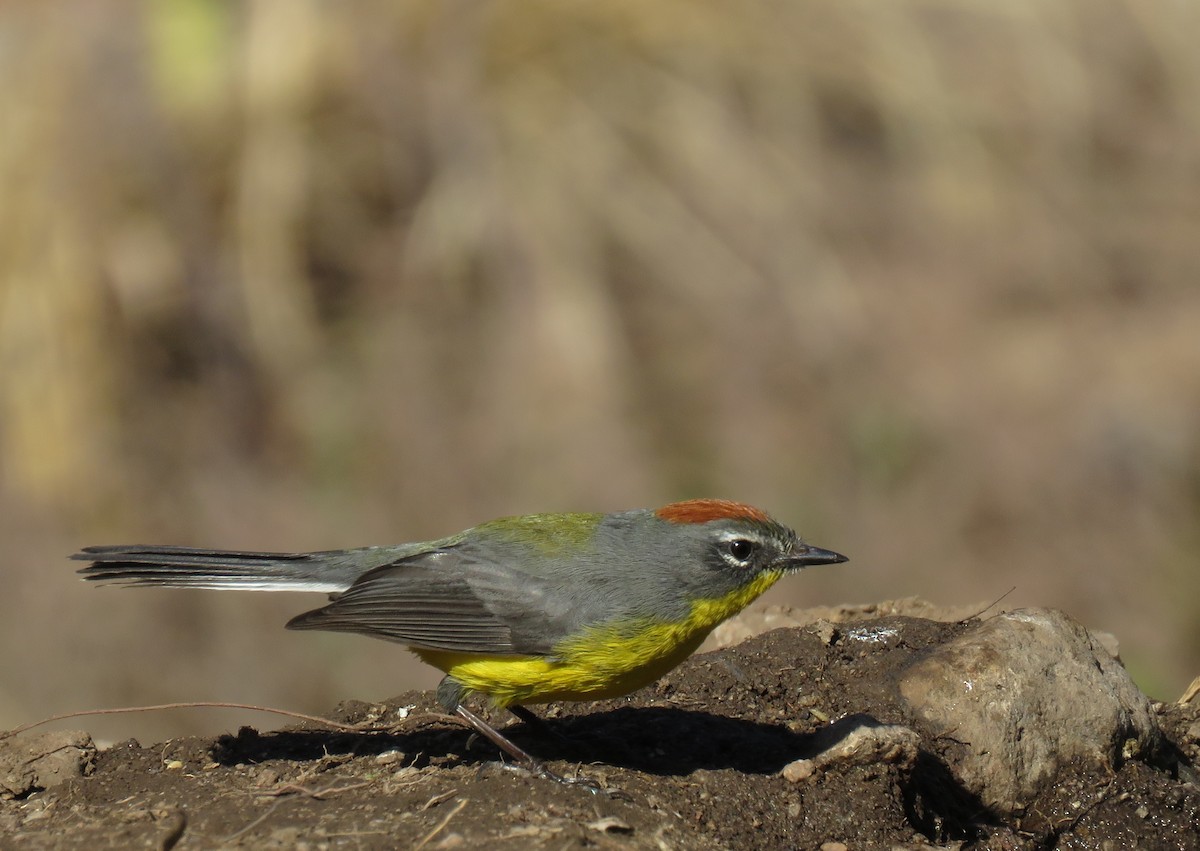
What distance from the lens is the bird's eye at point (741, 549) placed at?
4.74 metres

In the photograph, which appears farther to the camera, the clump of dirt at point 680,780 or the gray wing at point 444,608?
the gray wing at point 444,608

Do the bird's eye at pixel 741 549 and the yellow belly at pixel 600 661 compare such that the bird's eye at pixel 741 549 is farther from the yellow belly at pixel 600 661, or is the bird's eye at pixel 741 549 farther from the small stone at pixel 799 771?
the small stone at pixel 799 771

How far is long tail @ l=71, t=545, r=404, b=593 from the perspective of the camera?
493 centimetres

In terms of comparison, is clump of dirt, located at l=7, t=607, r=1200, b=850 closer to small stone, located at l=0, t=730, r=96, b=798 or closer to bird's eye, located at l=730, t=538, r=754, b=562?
small stone, located at l=0, t=730, r=96, b=798

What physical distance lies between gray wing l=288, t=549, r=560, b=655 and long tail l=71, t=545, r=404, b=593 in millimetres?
217

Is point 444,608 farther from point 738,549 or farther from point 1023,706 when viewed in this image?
point 1023,706

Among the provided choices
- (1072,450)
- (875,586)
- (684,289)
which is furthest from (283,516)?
(1072,450)

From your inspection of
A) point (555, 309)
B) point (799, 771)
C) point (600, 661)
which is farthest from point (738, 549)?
point (555, 309)

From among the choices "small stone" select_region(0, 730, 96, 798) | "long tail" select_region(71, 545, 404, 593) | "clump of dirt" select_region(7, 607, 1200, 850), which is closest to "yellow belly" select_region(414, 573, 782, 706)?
"clump of dirt" select_region(7, 607, 1200, 850)

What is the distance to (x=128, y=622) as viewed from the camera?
9703mm

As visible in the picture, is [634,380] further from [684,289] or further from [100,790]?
[100,790]

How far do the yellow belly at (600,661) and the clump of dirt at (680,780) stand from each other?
27cm

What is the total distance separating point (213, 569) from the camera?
5.01 meters

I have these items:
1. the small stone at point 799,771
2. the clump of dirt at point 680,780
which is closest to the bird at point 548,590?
the clump of dirt at point 680,780
